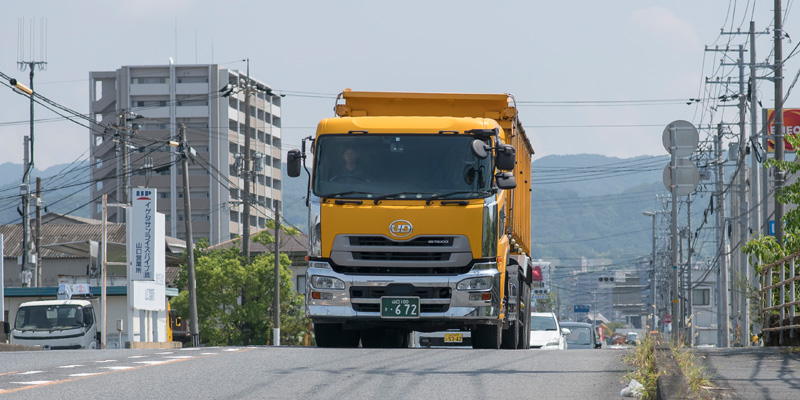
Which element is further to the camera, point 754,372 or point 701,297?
point 701,297

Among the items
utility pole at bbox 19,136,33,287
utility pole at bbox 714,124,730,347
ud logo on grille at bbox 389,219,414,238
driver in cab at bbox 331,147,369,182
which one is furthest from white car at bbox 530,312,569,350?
utility pole at bbox 19,136,33,287

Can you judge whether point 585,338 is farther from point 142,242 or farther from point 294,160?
point 294,160

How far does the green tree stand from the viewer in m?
46.3

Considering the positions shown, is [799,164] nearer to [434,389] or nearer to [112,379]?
[434,389]

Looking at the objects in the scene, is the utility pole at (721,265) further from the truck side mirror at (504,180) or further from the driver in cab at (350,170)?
the driver in cab at (350,170)

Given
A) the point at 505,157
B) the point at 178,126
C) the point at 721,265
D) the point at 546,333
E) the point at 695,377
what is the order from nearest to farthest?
the point at 695,377 → the point at 505,157 → the point at 546,333 → the point at 721,265 → the point at 178,126

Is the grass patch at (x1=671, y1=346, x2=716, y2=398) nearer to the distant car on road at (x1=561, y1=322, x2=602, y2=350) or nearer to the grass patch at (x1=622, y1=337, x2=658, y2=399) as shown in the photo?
the grass patch at (x1=622, y1=337, x2=658, y2=399)

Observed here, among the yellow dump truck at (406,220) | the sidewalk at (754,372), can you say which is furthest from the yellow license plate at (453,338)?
the sidewalk at (754,372)

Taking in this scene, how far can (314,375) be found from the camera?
958 centimetres

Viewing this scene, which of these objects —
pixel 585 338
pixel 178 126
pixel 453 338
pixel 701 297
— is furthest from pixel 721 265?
pixel 178 126

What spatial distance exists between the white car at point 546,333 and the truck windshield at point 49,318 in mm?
15944

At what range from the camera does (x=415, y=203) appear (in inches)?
531

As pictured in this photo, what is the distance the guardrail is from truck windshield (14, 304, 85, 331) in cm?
2226

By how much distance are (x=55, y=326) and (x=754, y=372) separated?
27202 millimetres
